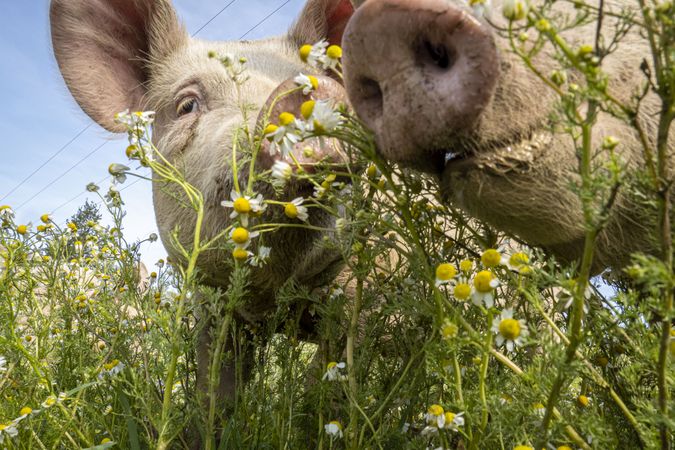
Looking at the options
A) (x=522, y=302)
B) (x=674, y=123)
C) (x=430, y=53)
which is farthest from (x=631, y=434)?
(x=430, y=53)

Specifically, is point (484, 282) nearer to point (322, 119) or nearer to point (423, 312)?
point (423, 312)

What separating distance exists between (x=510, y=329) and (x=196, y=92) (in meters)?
2.46

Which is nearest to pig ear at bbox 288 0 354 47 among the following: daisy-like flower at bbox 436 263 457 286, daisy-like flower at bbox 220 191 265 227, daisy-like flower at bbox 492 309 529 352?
daisy-like flower at bbox 220 191 265 227

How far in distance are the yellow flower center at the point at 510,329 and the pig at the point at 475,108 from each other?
0.89 ft

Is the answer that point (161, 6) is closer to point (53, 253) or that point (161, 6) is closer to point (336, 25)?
point (336, 25)

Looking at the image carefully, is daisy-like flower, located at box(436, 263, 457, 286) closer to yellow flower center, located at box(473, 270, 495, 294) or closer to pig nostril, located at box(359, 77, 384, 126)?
yellow flower center, located at box(473, 270, 495, 294)

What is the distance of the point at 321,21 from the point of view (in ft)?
11.5

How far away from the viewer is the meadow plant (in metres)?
0.95

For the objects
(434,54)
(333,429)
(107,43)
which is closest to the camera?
(434,54)

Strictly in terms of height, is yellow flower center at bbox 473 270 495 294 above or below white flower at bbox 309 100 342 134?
below

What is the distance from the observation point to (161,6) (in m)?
3.55

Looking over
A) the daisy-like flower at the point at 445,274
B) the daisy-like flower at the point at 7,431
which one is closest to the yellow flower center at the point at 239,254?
the daisy-like flower at the point at 445,274

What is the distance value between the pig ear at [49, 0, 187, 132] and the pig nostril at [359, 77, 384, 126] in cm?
257

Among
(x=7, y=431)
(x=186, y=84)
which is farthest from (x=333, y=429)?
(x=186, y=84)
